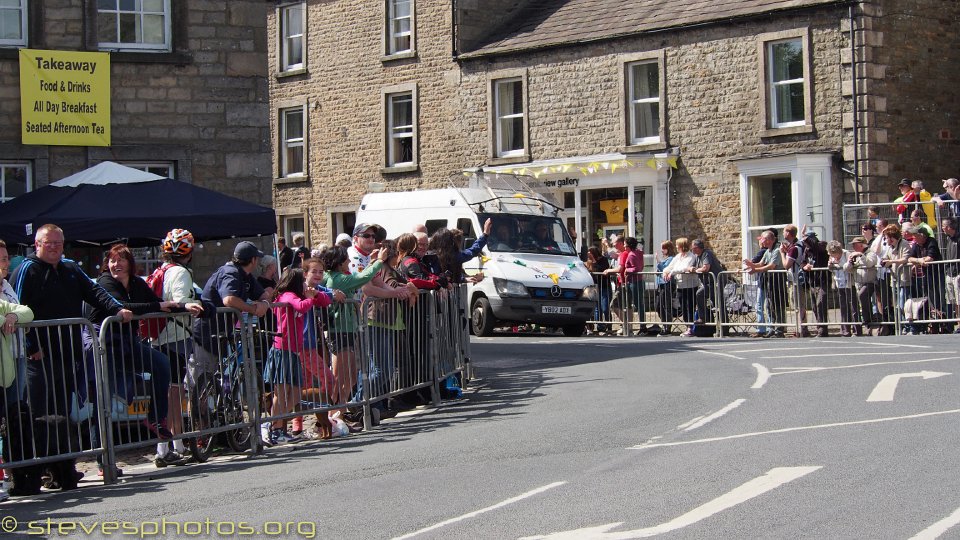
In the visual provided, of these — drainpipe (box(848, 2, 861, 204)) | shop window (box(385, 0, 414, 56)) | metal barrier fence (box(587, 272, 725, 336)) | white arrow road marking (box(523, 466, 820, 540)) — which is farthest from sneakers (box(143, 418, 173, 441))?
shop window (box(385, 0, 414, 56))

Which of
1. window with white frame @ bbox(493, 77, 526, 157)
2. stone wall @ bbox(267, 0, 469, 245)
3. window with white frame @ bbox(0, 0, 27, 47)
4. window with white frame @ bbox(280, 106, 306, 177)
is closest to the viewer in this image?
window with white frame @ bbox(0, 0, 27, 47)

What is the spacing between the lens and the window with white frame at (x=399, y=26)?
38344mm

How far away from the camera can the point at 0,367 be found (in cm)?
969

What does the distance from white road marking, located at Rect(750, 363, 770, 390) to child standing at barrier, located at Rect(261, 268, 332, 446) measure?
493cm

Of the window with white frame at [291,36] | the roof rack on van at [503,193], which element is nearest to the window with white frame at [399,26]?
the window with white frame at [291,36]

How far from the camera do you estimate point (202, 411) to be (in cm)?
1138

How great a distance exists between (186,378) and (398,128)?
1093 inches

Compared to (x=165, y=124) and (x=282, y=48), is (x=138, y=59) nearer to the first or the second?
(x=165, y=124)

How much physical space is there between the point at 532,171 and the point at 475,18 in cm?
501

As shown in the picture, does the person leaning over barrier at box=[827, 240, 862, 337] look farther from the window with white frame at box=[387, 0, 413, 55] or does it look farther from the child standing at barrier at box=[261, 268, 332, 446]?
the window with white frame at box=[387, 0, 413, 55]

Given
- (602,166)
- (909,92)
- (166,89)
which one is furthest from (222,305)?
(909,92)

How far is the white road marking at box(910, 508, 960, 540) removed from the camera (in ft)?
23.1

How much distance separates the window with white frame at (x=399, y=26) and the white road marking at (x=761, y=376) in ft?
75.4

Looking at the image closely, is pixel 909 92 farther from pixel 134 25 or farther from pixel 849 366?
pixel 134 25
